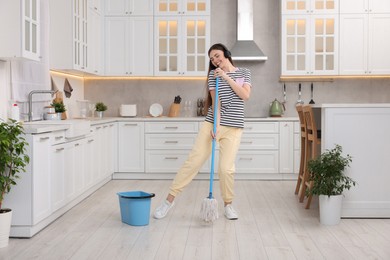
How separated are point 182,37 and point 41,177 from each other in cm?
361

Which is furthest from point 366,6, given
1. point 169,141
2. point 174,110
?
point 169,141

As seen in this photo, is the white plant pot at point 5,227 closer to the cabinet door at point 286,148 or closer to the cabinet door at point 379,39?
the cabinet door at point 286,148

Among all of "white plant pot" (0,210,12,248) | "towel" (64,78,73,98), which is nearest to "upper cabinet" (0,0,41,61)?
"white plant pot" (0,210,12,248)

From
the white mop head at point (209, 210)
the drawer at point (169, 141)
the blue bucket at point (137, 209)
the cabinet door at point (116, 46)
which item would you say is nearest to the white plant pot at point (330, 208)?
the white mop head at point (209, 210)

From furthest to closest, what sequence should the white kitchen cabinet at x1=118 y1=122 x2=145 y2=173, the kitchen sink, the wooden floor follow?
1. the white kitchen cabinet at x1=118 y1=122 x2=145 y2=173
2. the kitchen sink
3. the wooden floor

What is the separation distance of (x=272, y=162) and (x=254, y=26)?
1.88 m

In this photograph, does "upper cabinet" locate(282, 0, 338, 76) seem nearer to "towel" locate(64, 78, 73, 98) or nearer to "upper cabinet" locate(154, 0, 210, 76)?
"upper cabinet" locate(154, 0, 210, 76)

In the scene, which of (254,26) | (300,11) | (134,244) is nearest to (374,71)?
(300,11)

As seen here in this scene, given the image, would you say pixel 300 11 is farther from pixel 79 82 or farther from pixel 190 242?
pixel 190 242

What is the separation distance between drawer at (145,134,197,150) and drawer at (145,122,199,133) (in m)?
0.05

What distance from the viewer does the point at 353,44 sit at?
22.5 ft

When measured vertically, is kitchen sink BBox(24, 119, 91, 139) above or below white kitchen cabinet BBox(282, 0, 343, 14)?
below

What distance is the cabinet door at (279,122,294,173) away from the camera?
668cm

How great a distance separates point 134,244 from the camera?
3582 mm
